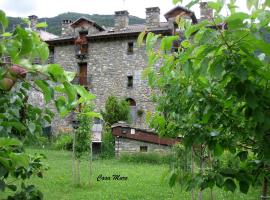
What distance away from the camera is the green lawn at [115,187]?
8.46m

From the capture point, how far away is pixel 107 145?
17109mm

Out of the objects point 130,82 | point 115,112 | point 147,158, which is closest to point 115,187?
point 147,158

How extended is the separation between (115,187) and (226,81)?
8200 mm

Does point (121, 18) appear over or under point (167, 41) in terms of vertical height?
over

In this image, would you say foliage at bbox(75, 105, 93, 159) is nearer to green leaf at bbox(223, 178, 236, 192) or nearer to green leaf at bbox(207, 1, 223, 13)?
green leaf at bbox(223, 178, 236, 192)

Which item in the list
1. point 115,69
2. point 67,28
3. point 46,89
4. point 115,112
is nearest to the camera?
point 46,89

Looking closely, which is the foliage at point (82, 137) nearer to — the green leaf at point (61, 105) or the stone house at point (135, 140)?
the stone house at point (135, 140)

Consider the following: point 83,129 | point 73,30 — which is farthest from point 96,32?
point 83,129

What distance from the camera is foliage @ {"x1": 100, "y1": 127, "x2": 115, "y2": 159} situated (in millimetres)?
16625

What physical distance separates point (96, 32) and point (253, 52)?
2432cm

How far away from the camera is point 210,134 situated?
2184 mm

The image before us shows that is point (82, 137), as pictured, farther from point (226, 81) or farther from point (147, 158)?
point (226, 81)

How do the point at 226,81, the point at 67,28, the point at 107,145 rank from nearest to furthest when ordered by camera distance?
the point at 226,81, the point at 107,145, the point at 67,28

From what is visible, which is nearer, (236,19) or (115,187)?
(236,19)
